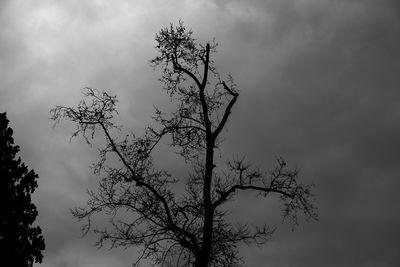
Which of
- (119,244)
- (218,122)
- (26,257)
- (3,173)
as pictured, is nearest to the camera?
(119,244)

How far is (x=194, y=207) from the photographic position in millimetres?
13953

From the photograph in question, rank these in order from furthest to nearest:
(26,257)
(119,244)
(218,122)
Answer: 1. (26,257)
2. (218,122)
3. (119,244)

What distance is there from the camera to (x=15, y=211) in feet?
88.4

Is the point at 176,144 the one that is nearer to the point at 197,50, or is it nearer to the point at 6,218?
the point at 197,50

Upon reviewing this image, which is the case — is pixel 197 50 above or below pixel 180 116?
above

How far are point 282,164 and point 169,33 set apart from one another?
478 centimetres

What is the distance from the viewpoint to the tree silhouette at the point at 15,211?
25.8 m

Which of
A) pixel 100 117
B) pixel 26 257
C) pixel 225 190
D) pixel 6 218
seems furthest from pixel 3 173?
pixel 225 190

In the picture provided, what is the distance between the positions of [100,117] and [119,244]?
133 inches

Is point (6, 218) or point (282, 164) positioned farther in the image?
point (6, 218)

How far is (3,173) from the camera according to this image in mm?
27641

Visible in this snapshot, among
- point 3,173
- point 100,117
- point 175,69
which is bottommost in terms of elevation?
point 100,117

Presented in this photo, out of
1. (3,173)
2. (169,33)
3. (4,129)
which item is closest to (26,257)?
(3,173)

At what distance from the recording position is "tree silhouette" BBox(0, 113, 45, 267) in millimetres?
25781
